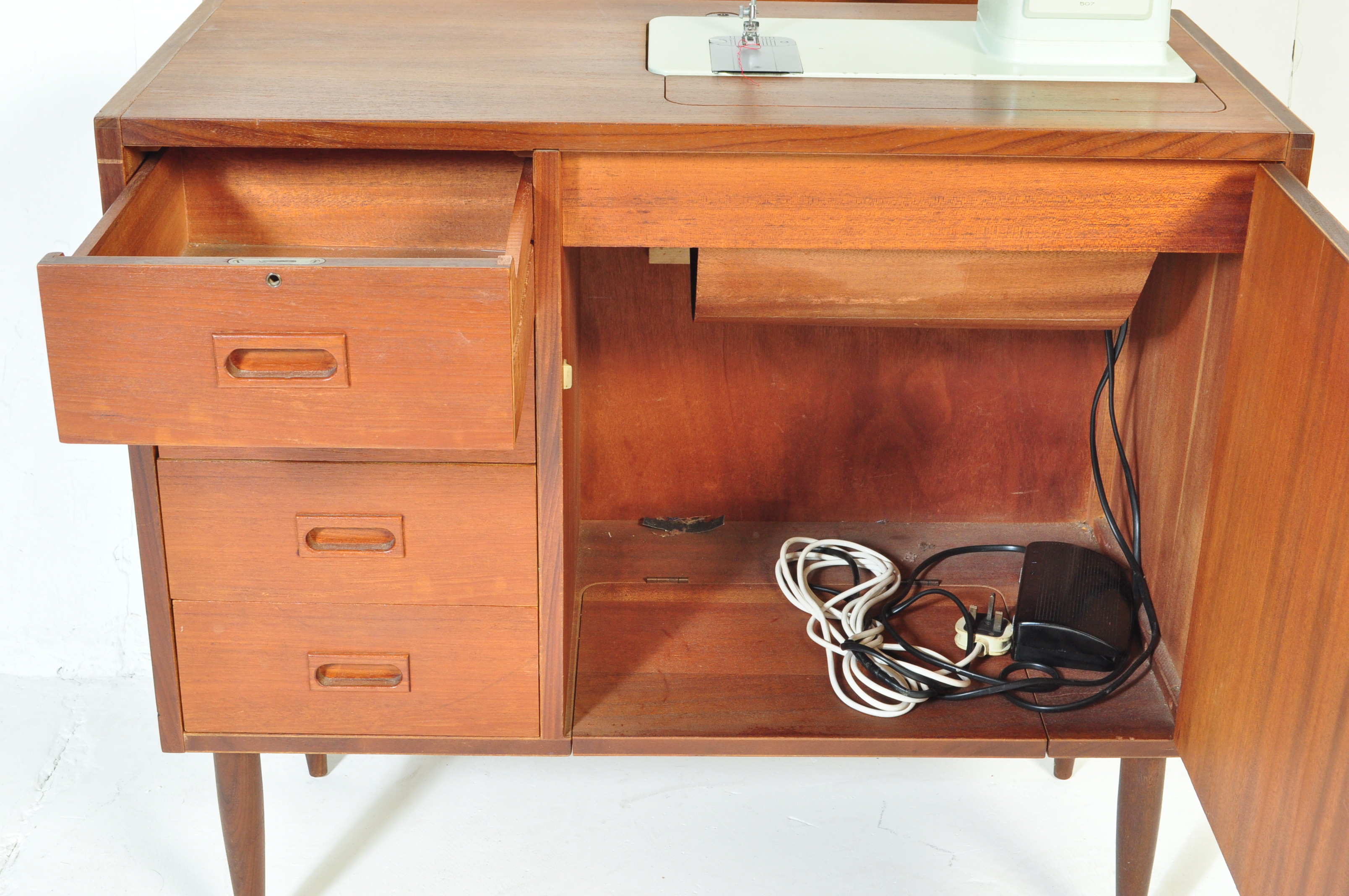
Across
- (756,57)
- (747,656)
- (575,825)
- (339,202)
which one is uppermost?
(756,57)

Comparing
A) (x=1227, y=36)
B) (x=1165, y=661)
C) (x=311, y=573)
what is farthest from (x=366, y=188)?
(x=1227, y=36)

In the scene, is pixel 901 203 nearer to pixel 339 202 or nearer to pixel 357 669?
pixel 339 202

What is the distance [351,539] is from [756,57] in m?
0.58

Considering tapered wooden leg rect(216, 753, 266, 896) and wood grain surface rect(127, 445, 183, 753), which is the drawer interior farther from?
tapered wooden leg rect(216, 753, 266, 896)

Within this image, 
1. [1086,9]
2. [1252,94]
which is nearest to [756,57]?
[1086,9]

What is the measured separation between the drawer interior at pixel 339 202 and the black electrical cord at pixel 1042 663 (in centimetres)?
60

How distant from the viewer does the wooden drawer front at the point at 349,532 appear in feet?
3.93

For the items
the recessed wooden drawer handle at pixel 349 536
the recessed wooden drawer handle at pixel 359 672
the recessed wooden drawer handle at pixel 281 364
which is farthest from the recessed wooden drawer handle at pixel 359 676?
the recessed wooden drawer handle at pixel 281 364

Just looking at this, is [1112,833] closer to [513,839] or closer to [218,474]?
[513,839]

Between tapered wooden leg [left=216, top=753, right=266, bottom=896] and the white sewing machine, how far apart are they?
82 centimetres

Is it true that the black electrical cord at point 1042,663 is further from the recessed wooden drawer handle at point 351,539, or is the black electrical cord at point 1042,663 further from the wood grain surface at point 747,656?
the recessed wooden drawer handle at point 351,539

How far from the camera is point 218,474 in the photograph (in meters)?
1.19

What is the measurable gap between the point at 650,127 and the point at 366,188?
0.27m

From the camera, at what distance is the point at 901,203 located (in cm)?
115
